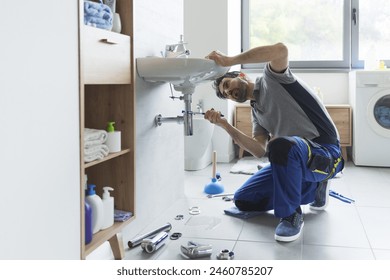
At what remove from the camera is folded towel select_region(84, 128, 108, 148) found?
166cm

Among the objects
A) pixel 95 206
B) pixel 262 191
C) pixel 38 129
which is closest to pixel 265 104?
pixel 262 191

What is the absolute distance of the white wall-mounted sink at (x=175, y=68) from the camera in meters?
2.02

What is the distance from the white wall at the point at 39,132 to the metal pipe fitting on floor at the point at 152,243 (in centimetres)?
54

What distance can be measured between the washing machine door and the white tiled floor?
99 centimetres

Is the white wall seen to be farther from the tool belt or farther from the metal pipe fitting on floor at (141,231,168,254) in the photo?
the tool belt

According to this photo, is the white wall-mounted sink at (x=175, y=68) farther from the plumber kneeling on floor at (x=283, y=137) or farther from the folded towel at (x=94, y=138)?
the folded towel at (x=94, y=138)

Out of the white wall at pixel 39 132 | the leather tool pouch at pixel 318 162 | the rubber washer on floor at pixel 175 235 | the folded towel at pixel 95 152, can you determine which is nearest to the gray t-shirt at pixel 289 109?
the leather tool pouch at pixel 318 162

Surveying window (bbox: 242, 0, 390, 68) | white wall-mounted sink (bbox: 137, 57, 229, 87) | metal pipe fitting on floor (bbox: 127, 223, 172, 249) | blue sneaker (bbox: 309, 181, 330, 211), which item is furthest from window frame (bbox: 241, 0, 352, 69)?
metal pipe fitting on floor (bbox: 127, 223, 172, 249)

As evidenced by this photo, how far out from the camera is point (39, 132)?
3.94 feet

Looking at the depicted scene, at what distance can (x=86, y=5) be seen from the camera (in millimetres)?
1647

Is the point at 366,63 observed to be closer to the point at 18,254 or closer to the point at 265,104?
the point at 265,104

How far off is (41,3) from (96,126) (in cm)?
87
